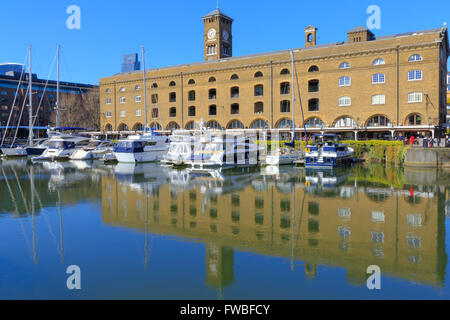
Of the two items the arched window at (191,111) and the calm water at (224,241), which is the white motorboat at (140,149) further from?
the arched window at (191,111)

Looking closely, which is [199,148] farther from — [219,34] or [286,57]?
[219,34]

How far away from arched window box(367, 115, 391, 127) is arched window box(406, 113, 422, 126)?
2.02 metres

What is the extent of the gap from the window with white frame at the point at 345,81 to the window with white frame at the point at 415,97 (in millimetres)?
6313

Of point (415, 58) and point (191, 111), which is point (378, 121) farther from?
point (191, 111)

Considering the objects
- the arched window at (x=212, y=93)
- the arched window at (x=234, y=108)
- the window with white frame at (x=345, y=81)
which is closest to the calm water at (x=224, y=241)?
the window with white frame at (x=345, y=81)

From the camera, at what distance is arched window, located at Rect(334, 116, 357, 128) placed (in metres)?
43.6

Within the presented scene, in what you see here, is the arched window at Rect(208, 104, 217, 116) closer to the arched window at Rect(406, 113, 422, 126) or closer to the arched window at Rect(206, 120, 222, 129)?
the arched window at Rect(206, 120, 222, 129)

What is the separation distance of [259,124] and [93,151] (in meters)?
19.9

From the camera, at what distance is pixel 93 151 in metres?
41.2

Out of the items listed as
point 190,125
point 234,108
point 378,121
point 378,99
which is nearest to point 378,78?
point 378,99

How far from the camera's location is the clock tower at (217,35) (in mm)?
60844

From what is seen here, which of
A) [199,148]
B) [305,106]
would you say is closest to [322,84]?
[305,106]

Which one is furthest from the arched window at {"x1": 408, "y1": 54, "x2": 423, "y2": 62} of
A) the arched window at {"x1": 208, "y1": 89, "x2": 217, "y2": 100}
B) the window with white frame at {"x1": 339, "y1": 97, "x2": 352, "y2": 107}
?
the arched window at {"x1": 208, "y1": 89, "x2": 217, "y2": 100}

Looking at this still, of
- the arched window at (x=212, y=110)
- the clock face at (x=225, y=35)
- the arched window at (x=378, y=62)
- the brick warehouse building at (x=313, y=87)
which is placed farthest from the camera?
the clock face at (x=225, y=35)
